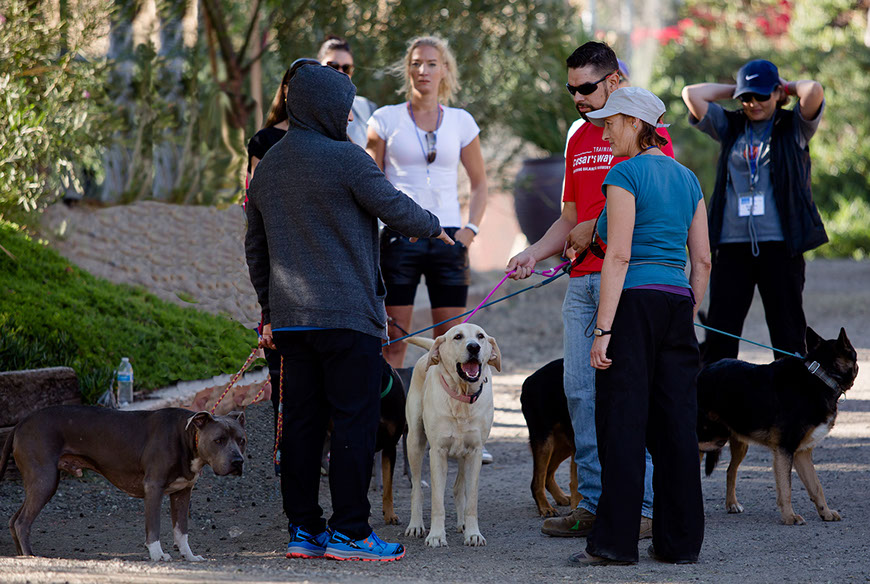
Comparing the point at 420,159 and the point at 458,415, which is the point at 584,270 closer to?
the point at 458,415

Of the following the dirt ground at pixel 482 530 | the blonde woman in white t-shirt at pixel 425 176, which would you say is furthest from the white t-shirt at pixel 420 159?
the dirt ground at pixel 482 530

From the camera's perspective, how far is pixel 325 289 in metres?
4.26

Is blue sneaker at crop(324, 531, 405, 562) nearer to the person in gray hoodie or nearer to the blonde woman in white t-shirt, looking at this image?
the person in gray hoodie

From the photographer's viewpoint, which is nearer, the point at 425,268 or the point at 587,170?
the point at 587,170

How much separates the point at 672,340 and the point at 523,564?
118 centimetres

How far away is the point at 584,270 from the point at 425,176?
162cm

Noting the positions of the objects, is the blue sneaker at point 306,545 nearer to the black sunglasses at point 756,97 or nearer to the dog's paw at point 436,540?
the dog's paw at point 436,540

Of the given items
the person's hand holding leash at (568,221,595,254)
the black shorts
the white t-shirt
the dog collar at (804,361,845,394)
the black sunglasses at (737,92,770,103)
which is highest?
the black sunglasses at (737,92,770,103)

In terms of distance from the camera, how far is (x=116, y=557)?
4.62 metres

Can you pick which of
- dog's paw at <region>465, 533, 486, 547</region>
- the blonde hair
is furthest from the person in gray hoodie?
the blonde hair

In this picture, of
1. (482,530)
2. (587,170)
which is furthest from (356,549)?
(587,170)

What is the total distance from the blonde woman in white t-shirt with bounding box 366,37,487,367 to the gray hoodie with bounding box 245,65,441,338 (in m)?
1.63

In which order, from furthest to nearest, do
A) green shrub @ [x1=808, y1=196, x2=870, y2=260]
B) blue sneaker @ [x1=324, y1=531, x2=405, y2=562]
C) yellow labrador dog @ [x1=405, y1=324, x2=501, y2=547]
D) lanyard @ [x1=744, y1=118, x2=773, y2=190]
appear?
1. green shrub @ [x1=808, y1=196, x2=870, y2=260]
2. lanyard @ [x1=744, y1=118, x2=773, y2=190]
3. yellow labrador dog @ [x1=405, y1=324, x2=501, y2=547]
4. blue sneaker @ [x1=324, y1=531, x2=405, y2=562]

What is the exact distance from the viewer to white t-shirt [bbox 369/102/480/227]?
607 cm
